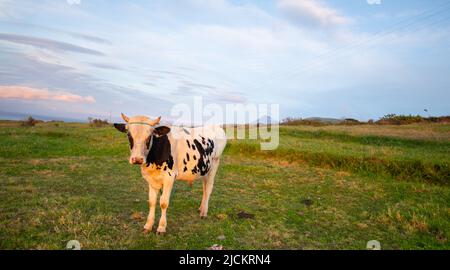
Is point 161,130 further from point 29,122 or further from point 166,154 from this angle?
point 29,122

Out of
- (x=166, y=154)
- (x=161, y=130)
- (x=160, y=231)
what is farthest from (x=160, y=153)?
(x=160, y=231)

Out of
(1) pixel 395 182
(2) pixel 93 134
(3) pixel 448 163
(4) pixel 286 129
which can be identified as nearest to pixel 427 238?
(1) pixel 395 182

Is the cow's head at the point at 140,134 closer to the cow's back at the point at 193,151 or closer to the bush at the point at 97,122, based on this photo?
the cow's back at the point at 193,151

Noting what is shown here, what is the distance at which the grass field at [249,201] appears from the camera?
7.43 m

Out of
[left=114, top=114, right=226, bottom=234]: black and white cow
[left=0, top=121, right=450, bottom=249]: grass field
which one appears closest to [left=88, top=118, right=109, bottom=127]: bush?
[left=0, top=121, right=450, bottom=249]: grass field

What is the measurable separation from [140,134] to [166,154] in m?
1.03

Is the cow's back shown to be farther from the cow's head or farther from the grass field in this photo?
the grass field

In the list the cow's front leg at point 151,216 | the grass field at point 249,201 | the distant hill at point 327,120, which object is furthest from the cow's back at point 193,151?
the distant hill at point 327,120

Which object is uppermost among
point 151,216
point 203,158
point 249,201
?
point 203,158

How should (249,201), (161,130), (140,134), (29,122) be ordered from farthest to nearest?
(29,122)
(249,201)
(161,130)
(140,134)

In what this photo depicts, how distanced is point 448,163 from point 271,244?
11586 millimetres

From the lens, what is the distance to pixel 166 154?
7.71 metres

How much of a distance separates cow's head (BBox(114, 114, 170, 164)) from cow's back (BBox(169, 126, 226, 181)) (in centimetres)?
108

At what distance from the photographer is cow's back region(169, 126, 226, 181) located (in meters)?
8.38
